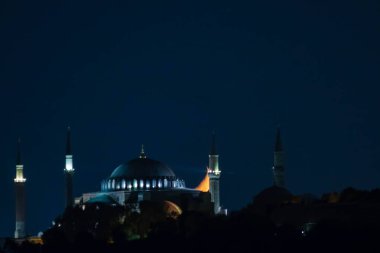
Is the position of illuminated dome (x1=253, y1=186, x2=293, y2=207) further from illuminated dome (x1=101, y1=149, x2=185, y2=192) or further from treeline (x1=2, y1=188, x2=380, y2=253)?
illuminated dome (x1=101, y1=149, x2=185, y2=192)

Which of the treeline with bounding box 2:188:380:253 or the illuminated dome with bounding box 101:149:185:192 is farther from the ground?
the illuminated dome with bounding box 101:149:185:192

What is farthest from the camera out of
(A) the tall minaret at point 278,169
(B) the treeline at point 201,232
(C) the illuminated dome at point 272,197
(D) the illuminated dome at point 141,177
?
(D) the illuminated dome at point 141,177

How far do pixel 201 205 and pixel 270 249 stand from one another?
2986 cm

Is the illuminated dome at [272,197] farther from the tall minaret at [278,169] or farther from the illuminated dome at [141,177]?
the illuminated dome at [141,177]

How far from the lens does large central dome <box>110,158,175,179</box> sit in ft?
307

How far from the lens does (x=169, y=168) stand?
95500 millimetres

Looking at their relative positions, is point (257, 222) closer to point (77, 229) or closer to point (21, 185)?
point (77, 229)

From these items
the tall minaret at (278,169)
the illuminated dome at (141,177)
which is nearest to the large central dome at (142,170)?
the illuminated dome at (141,177)

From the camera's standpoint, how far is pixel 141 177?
306 feet

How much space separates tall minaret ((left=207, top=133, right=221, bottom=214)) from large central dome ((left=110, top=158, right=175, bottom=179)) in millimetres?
2612

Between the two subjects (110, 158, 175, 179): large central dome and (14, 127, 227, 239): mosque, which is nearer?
(14, 127, 227, 239): mosque

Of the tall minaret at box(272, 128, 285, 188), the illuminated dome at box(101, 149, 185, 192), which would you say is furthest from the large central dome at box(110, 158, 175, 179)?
the tall minaret at box(272, 128, 285, 188)

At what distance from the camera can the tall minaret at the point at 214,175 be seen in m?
90.6

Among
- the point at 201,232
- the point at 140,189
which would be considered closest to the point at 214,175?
the point at 140,189
